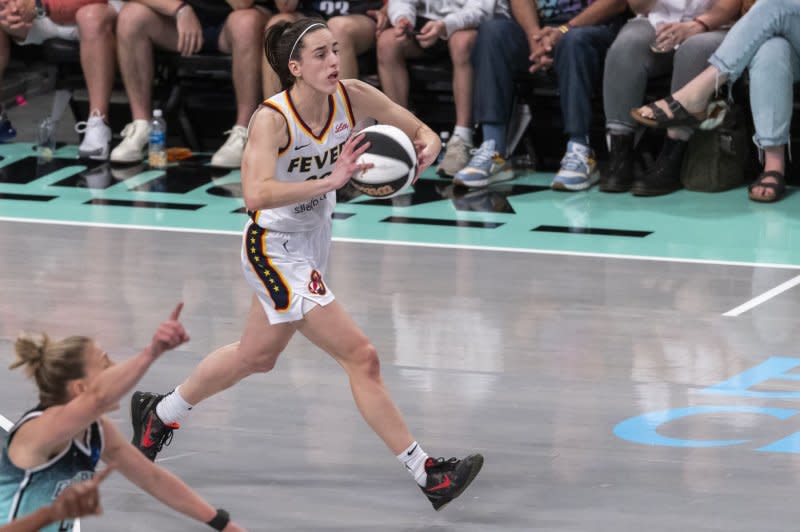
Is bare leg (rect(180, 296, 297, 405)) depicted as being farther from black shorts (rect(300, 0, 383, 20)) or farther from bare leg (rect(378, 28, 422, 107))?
black shorts (rect(300, 0, 383, 20))

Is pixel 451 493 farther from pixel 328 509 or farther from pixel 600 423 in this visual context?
pixel 600 423

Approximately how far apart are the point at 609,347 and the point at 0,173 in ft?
17.4

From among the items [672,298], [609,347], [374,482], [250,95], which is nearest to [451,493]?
[374,482]

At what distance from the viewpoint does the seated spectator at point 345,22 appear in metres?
10.0

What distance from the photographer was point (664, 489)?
198 inches

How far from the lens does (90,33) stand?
34.5ft

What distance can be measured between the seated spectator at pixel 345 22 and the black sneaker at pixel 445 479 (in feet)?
17.5

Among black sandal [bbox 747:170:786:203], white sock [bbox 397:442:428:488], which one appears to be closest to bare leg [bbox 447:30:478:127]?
black sandal [bbox 747:170:786:203]

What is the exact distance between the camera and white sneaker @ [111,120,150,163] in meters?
10.5

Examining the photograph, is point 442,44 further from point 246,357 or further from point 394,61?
point 246,357

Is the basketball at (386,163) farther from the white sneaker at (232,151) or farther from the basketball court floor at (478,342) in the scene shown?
the white sneaker at (232,151)

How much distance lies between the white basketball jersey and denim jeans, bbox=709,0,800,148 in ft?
15.0

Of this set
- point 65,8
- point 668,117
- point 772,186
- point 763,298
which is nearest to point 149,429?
point 763,298

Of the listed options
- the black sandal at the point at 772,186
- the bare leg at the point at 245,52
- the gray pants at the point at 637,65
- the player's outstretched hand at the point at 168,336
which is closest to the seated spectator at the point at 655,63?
the gray pants at the point at 637,65
